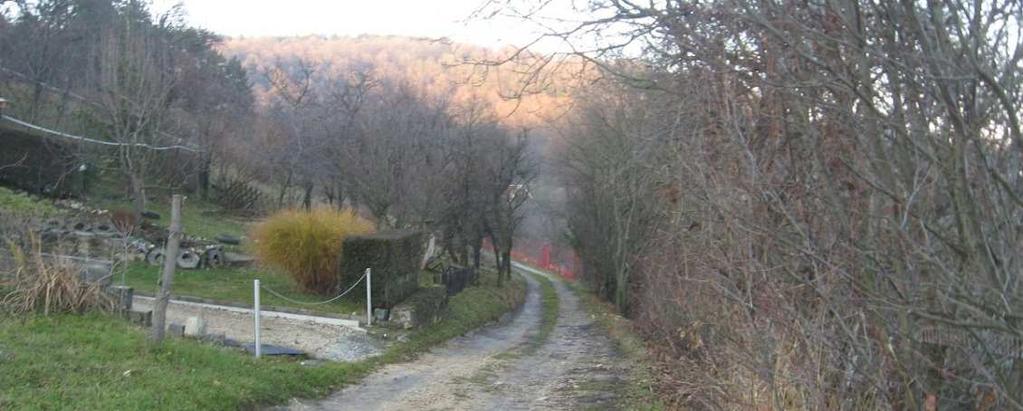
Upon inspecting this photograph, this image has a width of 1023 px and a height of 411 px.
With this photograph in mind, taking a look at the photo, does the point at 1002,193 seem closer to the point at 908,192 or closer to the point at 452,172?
the point at 908,192

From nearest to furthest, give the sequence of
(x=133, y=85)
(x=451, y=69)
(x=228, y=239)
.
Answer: (x=451, y=69) < (x=133, y=85) < (x=228, y=239)

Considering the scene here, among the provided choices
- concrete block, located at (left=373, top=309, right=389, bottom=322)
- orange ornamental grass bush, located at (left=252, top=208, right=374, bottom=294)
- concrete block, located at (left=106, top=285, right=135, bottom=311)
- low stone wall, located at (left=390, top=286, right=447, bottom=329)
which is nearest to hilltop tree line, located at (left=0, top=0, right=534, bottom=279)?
orange ornamental grass bush, located at (left=252, top=208, right=374, bottom=294)

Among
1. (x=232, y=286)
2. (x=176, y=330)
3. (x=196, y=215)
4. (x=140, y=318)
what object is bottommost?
(x=232, y=286)

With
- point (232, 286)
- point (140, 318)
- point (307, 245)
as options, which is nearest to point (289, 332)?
point (140, 318)

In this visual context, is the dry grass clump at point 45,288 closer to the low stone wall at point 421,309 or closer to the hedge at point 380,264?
the low stone wall at point 421,309

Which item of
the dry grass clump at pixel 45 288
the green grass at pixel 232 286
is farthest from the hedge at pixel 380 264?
the dry grass clump at pixel 45 288

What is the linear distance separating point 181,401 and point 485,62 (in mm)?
3928

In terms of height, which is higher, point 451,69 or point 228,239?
point 451,69

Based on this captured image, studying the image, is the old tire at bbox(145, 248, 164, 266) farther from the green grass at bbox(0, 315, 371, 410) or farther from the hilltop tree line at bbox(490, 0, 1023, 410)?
the hilltop tree line at bbox(490, 0, 1023, 410)

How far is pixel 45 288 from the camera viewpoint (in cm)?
1045

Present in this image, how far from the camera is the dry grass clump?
10289 mm

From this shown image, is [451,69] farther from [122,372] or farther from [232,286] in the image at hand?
[232,286]

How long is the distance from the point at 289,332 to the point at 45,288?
4.96 meters

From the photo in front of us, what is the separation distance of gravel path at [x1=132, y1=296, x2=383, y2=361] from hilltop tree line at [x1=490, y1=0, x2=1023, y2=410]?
681 centimetres
